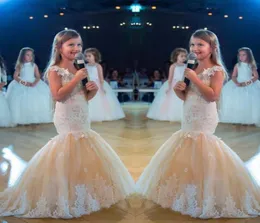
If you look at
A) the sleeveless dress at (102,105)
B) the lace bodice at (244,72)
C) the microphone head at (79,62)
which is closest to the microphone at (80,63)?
the microphone head at (79,62)

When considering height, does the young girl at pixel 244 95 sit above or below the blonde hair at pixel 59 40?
below

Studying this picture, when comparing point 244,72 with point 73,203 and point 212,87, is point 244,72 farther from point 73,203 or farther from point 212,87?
point 73,203

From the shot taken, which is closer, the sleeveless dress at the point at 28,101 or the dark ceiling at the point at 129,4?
the sleeveless dress at the point at 28,101

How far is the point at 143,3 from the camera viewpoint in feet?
35.7

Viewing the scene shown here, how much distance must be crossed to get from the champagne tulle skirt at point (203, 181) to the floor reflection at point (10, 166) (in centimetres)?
161

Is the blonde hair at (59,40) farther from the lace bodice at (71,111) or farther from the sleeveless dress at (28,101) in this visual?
the sleeveless dress at (28,101)

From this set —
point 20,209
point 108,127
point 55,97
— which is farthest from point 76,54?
point 108,127

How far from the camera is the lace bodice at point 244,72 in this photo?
28.2 ft

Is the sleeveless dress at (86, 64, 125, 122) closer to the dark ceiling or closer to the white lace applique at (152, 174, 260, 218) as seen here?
the dark ceiling

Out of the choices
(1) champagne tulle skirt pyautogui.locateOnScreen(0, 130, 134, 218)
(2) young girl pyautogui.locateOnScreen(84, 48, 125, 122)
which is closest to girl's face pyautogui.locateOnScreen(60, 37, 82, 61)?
(1) champagne tulle skirt pyautogui.locateOnScreen(0, 130, 134, 218)

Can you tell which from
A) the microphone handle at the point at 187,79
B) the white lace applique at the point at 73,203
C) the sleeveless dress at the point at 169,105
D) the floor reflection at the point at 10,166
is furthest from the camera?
the sleeveless dress at the point at 169,105

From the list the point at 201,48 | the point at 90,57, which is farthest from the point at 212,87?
the point at 90,57

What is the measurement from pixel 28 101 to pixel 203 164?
578cm

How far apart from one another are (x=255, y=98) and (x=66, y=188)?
19.1 ft
